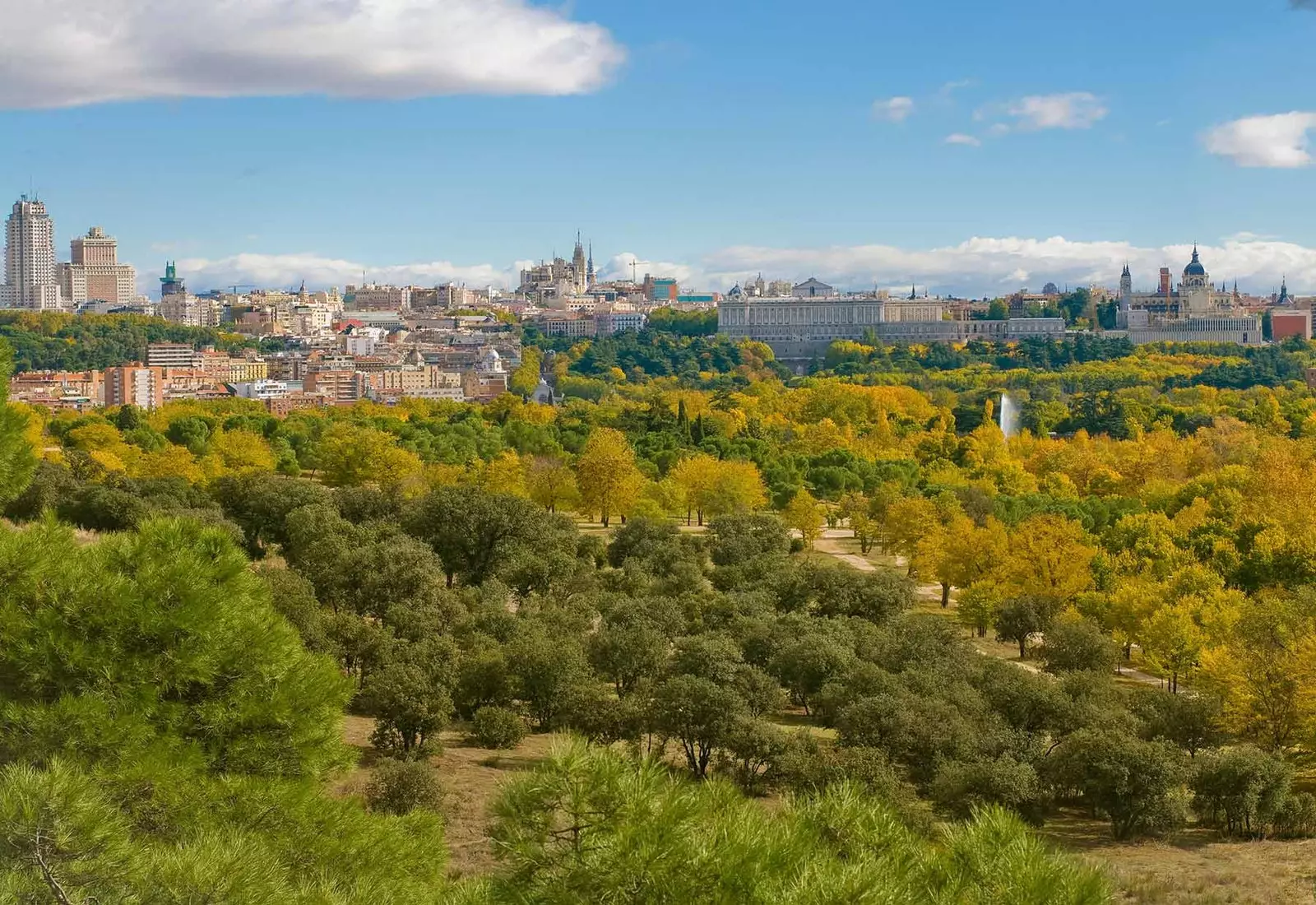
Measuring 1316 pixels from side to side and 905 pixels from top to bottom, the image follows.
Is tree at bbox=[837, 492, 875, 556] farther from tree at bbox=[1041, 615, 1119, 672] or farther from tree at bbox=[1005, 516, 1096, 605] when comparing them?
tree at bbox=[1041, 615, 1119, 672]

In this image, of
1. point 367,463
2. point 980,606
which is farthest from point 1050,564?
point 367,463

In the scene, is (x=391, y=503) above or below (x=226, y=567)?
below

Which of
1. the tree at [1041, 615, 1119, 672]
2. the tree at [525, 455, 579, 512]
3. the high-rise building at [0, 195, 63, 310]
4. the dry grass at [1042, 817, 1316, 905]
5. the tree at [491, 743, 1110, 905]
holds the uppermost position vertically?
the high-rise building at [0, 195, 63, 310]

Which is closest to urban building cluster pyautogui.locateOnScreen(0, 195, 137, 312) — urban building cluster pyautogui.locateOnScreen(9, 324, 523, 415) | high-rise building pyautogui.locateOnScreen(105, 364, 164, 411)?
urban building cluster pyautogui.locateOnScreen(9, 324, 523, 415)

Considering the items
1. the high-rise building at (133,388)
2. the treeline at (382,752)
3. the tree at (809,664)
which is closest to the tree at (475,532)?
the treeline at (382,752)

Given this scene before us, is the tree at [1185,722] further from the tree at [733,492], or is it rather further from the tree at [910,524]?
the tree at [733,492]

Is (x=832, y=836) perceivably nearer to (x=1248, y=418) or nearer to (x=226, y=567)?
(x=226, y=567)

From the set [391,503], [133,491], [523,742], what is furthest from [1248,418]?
[523,742]
